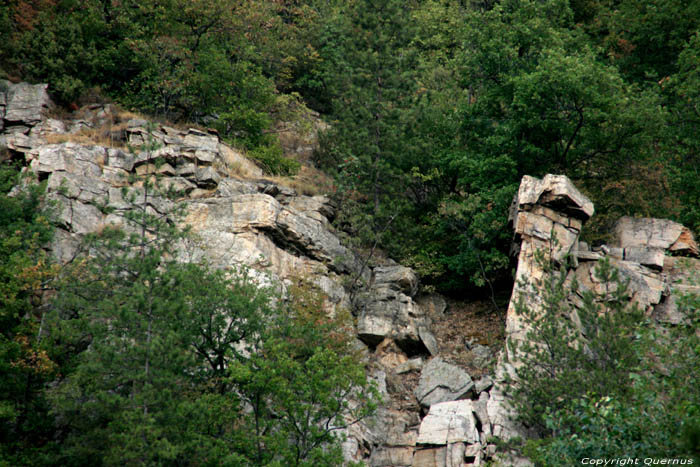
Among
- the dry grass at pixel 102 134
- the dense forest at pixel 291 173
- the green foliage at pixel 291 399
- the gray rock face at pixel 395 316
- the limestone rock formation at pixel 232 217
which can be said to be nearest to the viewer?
the green foliage at pixel 291 399

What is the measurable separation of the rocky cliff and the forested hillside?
204cm

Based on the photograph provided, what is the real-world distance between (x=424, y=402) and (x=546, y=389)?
18.4 feet

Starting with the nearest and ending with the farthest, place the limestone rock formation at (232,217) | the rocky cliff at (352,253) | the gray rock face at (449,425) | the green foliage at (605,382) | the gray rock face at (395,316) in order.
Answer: the green foliage at (605,382) < the gray rock face at (449,425) < the rocky cliff at (352,253) < the limestone rock formation at (232,217) < the gray rock face at (395,316)

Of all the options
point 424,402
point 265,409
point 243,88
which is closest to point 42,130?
point 243,88

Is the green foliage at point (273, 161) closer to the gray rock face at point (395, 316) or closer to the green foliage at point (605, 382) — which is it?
the gray rock face at point (395, 316)

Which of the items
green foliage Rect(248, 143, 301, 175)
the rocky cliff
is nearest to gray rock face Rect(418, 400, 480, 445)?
the rocky cliff

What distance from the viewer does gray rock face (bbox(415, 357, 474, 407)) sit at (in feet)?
72.3

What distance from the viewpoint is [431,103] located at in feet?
106

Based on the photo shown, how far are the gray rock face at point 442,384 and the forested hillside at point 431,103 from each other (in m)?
5.07

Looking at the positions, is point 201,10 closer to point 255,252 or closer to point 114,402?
point 255,252

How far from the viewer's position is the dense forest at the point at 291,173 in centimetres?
1719

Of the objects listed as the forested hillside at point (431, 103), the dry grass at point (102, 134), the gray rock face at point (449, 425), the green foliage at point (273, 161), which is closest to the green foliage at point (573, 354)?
the gray rock face at point (449, 425)

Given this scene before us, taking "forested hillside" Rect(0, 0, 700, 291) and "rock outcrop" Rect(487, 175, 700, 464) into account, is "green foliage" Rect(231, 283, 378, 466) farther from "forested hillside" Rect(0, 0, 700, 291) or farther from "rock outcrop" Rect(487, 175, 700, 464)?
"forested hillside" Rect(0, 0, 700, 291)

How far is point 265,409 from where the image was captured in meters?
18.3
